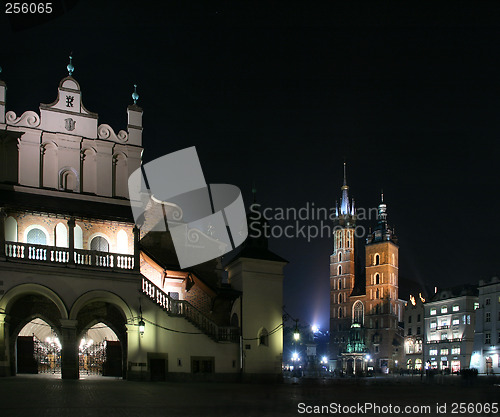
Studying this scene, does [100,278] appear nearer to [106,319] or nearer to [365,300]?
[106,319]

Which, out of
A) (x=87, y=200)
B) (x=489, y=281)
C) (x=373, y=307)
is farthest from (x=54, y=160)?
(x=373, y=307)

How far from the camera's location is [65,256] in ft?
102

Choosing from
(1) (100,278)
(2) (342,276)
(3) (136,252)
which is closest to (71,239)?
(1) (100,278)

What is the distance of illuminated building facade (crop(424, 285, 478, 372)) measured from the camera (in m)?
94.2

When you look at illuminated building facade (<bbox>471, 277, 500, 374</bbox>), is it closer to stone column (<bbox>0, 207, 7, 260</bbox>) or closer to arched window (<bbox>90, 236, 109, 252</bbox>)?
arched window (<bbox>90, 236, 109, 252</bbox>)

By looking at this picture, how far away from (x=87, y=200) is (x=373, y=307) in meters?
114

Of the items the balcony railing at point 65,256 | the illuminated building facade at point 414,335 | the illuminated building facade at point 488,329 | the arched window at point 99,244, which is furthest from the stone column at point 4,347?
the illuminated building facade at point 414,335

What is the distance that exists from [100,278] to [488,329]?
63.8 metres

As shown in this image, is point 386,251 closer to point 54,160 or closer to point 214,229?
point 214,229

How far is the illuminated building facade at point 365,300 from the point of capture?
132 meters

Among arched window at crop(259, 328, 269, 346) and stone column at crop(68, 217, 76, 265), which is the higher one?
stone column at crop(68, 217, 76, 265)

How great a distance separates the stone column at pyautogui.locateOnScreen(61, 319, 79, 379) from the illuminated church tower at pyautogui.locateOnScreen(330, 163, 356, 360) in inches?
4731

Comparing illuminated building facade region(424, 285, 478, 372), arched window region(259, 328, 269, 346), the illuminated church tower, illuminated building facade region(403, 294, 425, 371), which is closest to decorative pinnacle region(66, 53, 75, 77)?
arched window region(259, 328, 269, 346)

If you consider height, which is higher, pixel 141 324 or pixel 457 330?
pixel 141 324
